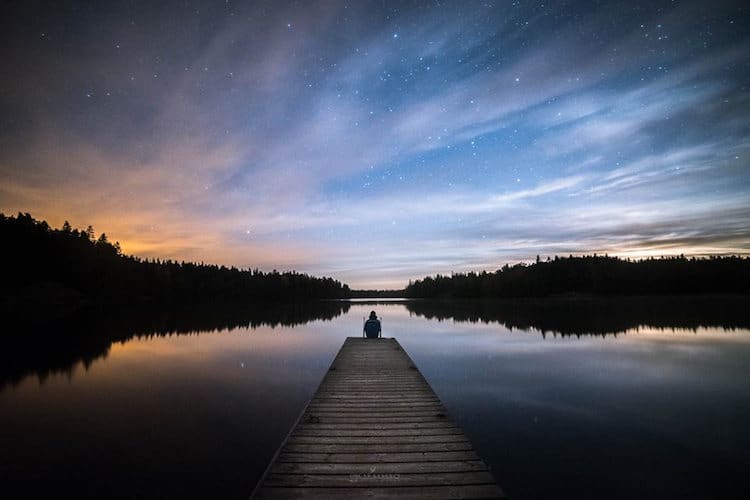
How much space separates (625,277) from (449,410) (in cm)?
13388

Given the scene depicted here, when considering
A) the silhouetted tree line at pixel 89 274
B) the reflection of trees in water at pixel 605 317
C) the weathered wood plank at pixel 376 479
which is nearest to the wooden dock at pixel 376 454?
the weathered wood plank at pixel 376 479

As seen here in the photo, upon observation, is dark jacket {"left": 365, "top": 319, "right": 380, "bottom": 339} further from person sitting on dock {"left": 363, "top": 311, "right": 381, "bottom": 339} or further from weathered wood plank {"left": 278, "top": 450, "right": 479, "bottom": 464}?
weathered wood plank {"left": 278, "top": 450, "right": 479, "bottom": 464}

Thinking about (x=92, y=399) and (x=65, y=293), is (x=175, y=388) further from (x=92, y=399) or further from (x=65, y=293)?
(x=65, y=293)

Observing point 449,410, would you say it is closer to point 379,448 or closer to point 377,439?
point 377,439

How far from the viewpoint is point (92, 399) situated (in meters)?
14.2

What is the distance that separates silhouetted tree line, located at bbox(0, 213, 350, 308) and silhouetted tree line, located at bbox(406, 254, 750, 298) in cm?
9714

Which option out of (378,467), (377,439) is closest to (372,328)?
(377,439)

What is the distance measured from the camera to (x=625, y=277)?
121m

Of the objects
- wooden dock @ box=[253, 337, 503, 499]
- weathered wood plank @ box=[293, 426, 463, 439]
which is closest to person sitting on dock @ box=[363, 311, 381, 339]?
wooden dock @ box=[253, 337, 503, 499]

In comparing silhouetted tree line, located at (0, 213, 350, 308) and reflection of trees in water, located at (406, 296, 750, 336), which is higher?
silhouetted tree line, located at (0, 213, 350, 308)

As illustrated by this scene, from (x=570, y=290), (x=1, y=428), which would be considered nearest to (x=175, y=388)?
(x=1, y=428)

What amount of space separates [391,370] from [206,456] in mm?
7133

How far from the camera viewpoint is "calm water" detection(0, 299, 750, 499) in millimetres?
7887

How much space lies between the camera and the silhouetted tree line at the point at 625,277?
369 feet
